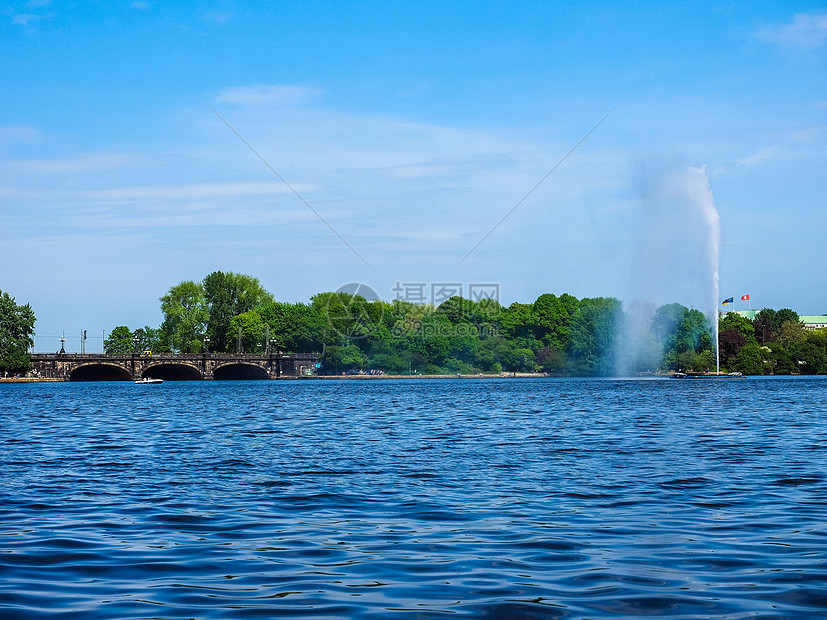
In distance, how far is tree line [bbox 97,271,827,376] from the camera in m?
121

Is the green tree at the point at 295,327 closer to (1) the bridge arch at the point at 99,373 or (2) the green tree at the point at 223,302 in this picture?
(2) the green tree at the point at 223,302

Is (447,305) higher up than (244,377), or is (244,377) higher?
(447,305)

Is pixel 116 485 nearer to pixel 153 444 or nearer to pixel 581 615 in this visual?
pixel 153 444

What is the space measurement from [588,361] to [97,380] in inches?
2839

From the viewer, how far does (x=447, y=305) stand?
5541 inches

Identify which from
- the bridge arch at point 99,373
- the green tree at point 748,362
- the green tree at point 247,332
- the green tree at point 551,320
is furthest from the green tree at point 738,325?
the bridge arch at point 99,373

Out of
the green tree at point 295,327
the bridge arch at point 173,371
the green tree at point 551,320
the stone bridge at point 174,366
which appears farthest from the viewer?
the green tree at point 551,320

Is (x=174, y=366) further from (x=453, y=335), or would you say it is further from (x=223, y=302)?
(x=453, y=335)

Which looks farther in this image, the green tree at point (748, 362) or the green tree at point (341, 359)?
the green tree at point (341, 359)

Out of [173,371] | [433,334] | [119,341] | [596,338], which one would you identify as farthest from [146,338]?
[596,338]

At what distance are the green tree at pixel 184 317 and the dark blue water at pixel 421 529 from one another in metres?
114

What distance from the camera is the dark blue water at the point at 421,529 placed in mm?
7633

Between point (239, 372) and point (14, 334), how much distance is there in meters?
32.1

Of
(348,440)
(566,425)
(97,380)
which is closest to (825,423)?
(566,425)
